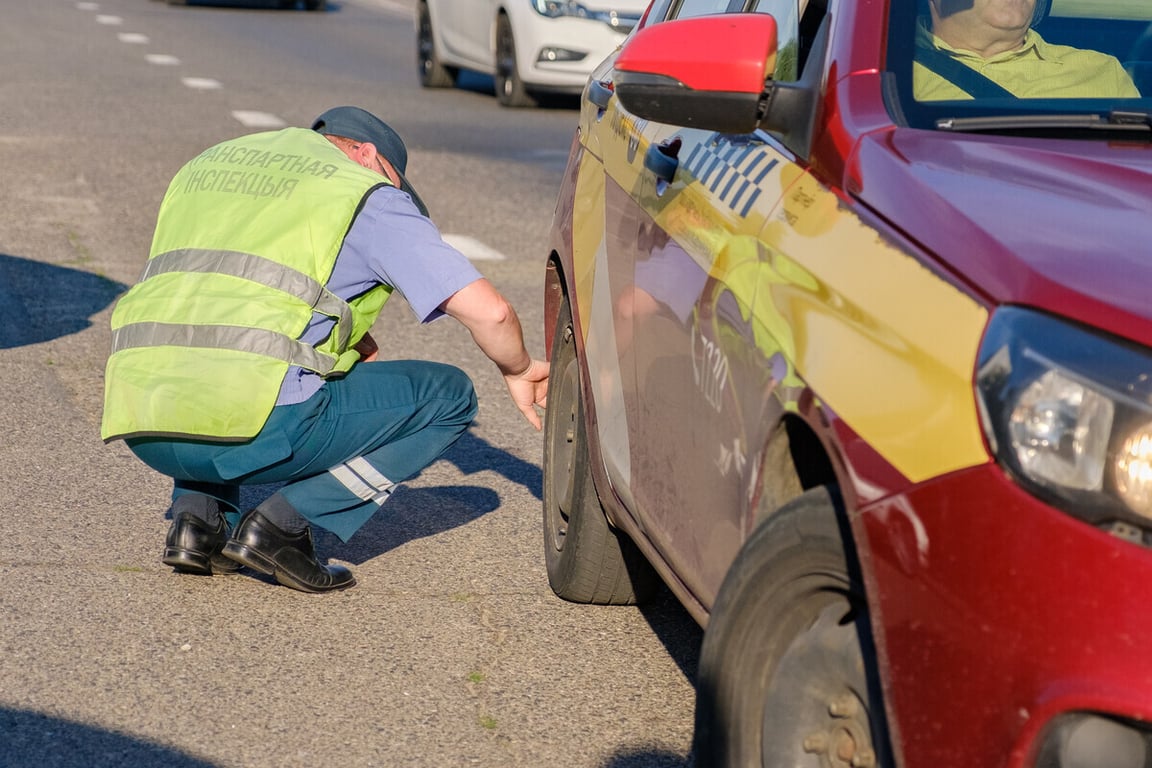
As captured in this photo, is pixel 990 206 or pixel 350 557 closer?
pixel 990 206

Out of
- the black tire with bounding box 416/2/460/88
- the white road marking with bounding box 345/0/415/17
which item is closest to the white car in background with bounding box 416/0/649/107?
the black tire with bounding box 416/2/460/88

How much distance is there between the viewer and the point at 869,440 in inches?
90.3

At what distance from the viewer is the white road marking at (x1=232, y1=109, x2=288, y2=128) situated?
45.7ft

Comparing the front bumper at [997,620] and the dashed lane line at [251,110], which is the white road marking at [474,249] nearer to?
the dashed lane line at [251,110]

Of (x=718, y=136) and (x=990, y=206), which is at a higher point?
(x=990, y=206)

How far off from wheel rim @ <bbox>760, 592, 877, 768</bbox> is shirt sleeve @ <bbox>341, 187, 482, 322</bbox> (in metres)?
1.68

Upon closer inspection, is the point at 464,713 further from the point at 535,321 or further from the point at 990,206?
the point at 535,321

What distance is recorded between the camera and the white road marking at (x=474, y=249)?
9.41 meters

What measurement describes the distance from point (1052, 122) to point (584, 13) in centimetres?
1246

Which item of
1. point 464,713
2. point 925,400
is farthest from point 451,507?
point 925,400

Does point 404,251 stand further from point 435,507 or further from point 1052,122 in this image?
point 1052,122

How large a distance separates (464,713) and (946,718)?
1771 mm

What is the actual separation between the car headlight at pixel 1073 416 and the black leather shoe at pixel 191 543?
2724 mm

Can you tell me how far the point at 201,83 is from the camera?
17.3m
